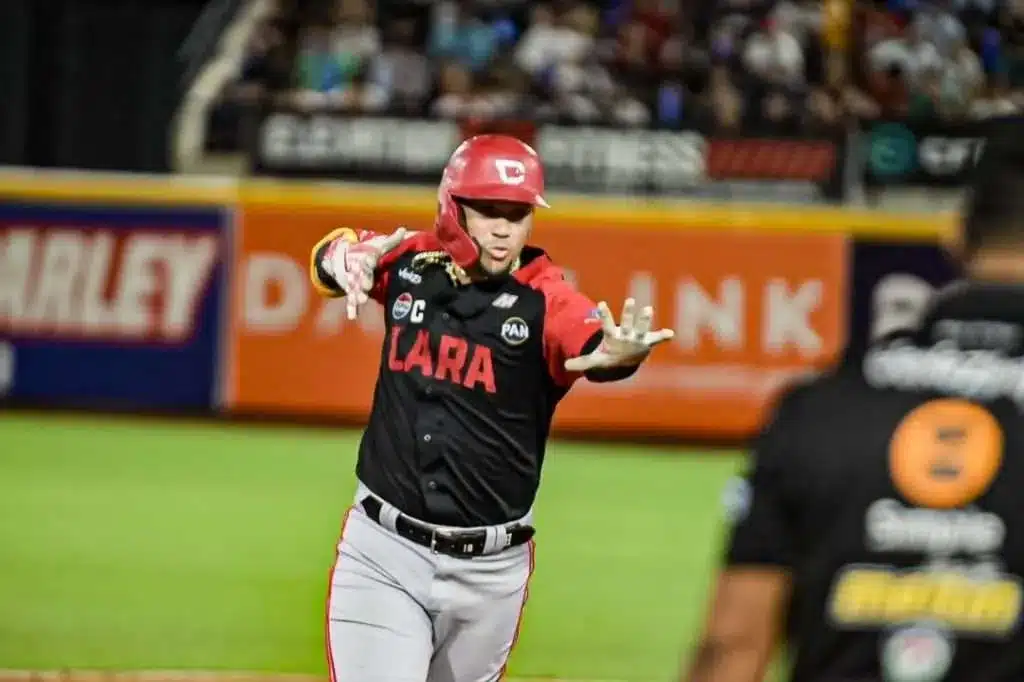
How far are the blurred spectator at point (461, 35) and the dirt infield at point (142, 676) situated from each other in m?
12.0

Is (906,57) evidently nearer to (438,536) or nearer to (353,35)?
(353,35)

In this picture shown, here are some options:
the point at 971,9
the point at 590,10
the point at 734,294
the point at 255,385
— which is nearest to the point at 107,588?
the point at 255,385

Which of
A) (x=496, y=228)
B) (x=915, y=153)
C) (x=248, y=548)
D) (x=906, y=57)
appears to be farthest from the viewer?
(x=906, y=57)

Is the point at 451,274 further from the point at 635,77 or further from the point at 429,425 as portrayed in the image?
the point at 635,77

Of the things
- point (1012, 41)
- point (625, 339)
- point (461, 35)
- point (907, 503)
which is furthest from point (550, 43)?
point (907, 503)

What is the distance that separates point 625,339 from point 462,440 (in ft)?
2.23

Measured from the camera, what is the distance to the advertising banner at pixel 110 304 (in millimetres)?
16578

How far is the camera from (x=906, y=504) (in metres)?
2.93

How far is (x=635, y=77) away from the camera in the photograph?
774 inches

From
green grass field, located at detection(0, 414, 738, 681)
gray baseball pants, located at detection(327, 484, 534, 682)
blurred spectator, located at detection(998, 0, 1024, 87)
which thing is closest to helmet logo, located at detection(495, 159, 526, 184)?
gray baseball pants, located at detection(327, 484, 534, 682)

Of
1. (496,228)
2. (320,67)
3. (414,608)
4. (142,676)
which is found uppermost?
(320,67)

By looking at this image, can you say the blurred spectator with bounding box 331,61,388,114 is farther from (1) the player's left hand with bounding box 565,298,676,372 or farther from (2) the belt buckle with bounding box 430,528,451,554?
(1) the player's left hand with bounding box 565,298,676,372

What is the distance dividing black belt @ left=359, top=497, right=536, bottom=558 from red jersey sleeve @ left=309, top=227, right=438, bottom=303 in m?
0.78

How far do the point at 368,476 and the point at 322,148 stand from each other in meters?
11.2
